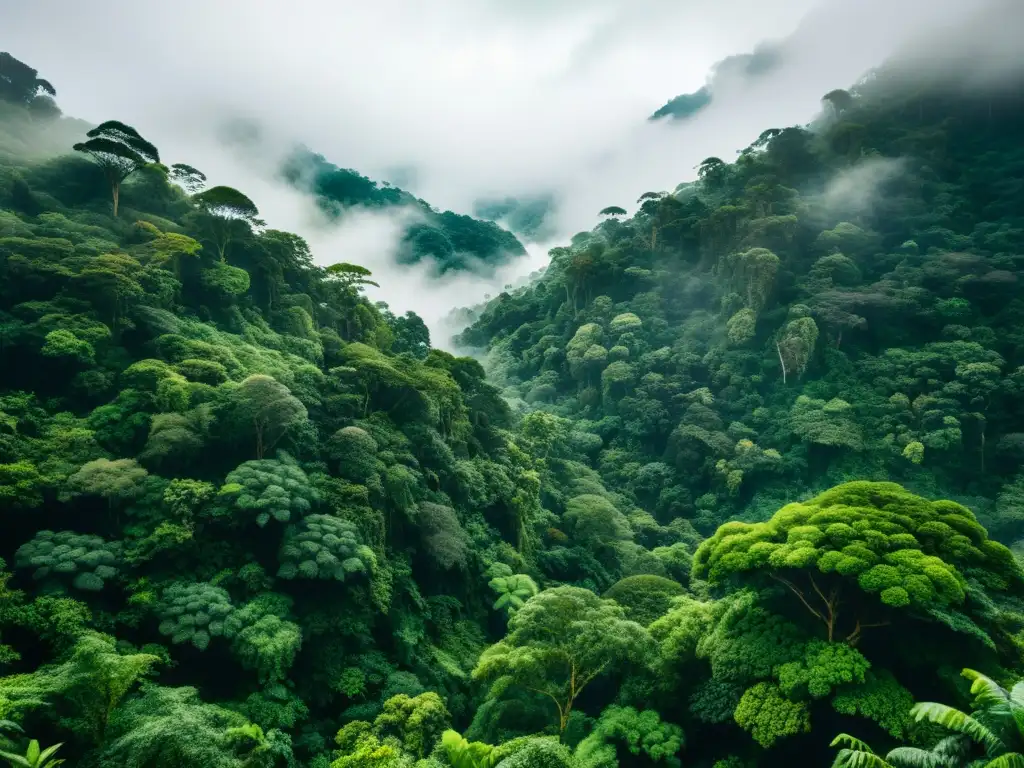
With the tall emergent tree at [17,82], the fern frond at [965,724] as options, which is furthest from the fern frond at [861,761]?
the tall emergent tree at [17,82]

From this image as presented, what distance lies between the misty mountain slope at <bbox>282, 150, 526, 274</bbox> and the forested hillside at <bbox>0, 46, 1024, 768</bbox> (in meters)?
43.1

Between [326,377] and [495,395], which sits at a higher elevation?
[495,395]

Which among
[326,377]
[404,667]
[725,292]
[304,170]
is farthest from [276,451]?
[304,170]

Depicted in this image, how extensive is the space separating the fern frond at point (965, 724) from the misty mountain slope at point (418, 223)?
8031 cm

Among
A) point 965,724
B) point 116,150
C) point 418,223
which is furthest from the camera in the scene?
point 418,223

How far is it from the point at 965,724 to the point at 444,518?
1591 centimetres

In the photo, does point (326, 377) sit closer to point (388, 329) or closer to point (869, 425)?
point (388, 329)

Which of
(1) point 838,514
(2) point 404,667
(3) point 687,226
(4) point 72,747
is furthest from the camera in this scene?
(3) point 687,226

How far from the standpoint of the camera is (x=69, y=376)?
1720 centimetres

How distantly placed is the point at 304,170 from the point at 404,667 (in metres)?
74.8

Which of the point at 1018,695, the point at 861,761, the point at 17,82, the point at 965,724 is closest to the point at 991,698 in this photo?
the point at 1018,695

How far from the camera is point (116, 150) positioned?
2497cm

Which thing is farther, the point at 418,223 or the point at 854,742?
the point at 418,223

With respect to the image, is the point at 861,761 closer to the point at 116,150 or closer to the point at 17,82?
the point at 116,150
